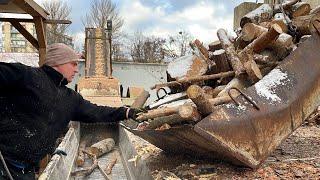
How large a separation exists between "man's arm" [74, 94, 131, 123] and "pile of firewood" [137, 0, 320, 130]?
24 centimetres

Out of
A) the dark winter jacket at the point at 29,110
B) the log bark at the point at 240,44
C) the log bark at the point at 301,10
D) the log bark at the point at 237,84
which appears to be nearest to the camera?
the dark winter jacket at the point at 29,110

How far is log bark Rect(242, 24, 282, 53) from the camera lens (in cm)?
436

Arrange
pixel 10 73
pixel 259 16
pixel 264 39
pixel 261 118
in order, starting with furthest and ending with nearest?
pixel 259 16, pixel 264 39, pixel 261 118, pixel 10 73

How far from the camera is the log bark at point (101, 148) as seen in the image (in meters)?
7.56

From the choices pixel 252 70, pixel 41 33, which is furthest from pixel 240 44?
pixel 41 33

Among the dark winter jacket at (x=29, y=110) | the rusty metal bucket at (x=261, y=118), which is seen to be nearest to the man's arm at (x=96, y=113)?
the rusty metal bucket at (x=261, y=118)

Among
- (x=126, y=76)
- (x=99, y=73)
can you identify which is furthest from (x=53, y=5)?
(x=99, y=73)

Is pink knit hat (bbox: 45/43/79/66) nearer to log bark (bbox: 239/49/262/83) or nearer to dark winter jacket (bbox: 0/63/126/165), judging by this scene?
dark winter jacket (bbox: 0/63/126/165)

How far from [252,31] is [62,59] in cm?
219

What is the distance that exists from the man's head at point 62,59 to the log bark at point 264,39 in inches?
73.9

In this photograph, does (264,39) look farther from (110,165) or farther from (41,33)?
(41,33)

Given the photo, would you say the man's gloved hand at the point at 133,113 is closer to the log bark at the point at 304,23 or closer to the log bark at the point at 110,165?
the log bark at the point at 304,23

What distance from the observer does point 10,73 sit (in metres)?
3.10

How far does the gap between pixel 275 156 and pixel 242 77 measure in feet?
2.63
